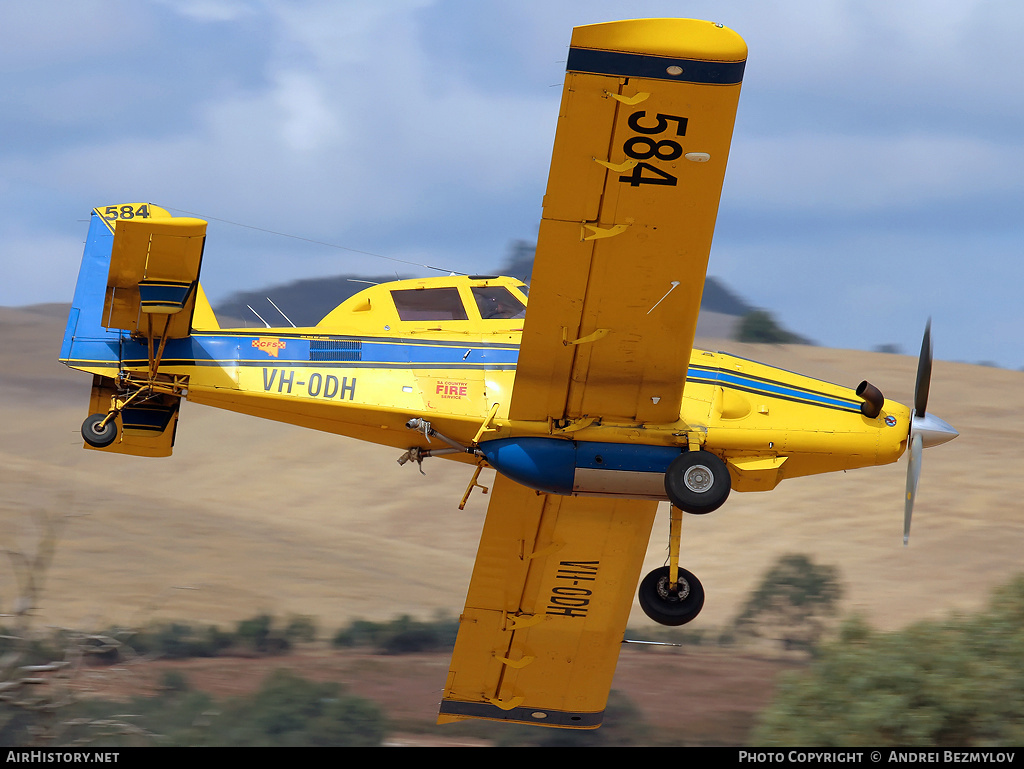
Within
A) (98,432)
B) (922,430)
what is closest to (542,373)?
(922,430)

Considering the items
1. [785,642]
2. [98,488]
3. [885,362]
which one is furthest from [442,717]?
[885,362]

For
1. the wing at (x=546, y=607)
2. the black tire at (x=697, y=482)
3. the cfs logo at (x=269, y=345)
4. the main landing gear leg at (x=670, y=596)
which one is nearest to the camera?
the black tire at (x=697, y=482)

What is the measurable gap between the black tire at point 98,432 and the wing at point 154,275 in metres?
0.89

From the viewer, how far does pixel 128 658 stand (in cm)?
877

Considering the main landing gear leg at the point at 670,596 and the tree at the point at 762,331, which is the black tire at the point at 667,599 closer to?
the main landing gear leg at the point at 670,596

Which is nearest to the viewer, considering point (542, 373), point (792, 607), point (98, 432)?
point (542, 373)

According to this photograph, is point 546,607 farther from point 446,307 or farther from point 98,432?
point 98,432

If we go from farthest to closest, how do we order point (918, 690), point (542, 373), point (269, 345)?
1. point (918, 690)
2. point (269, 345)
3. point (542, 373)

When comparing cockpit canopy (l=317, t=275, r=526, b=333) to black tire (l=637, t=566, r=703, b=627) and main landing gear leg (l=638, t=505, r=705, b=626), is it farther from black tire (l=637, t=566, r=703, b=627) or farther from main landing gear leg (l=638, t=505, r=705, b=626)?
black tire (l=637, t=566, r=703, b=627)

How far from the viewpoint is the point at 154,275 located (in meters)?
10.1

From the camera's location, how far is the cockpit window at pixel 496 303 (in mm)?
10812

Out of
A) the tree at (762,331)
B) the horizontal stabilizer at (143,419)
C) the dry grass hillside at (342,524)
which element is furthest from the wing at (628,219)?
the tree at (762,331)

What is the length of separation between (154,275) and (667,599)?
5.90m

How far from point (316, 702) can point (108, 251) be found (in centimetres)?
1086
